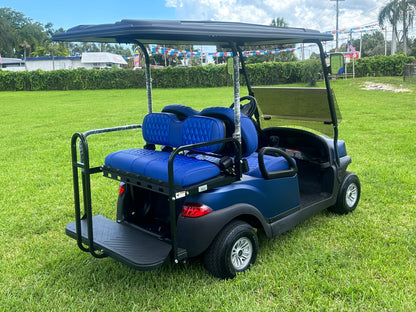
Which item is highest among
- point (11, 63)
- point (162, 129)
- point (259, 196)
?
point (11, 63)

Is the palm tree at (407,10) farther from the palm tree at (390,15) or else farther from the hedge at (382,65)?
the hedge at (382,65)

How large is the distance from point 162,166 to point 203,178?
0.89ft

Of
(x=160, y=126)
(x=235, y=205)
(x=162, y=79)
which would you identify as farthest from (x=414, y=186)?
Result: (x=162, y=79)

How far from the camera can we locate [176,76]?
26.4 meters

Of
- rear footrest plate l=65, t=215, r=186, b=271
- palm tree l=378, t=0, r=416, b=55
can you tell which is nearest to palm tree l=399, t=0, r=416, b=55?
palm tree l=378, t=0, r=416, b=55

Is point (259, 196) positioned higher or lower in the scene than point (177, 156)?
lower

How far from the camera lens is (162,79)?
2659cm

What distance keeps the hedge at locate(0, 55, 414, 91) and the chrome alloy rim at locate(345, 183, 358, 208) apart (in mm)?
→ 20547

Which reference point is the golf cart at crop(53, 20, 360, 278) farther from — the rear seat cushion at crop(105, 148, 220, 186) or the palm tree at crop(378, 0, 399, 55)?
the palm tree at crop(378, 0, 399, 55)

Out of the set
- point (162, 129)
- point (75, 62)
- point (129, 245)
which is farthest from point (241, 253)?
point (75, 62)

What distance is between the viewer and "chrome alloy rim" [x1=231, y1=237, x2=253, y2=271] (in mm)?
2657

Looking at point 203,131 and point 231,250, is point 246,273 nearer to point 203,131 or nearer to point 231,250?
point 231,250

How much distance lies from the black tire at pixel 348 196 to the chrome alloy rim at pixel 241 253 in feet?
4.08

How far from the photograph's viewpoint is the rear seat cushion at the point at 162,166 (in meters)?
2.45
